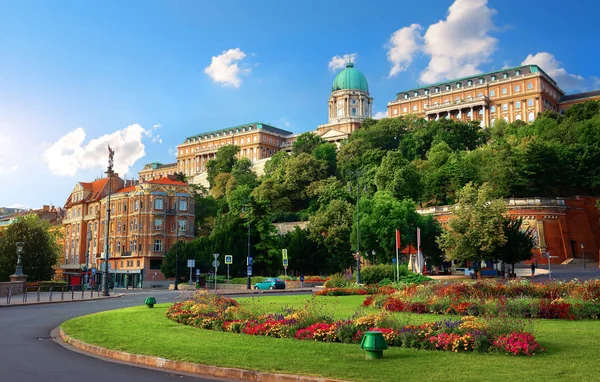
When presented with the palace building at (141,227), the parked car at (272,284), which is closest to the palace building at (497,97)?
the palace building at (141,227)

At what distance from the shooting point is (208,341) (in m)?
15.5

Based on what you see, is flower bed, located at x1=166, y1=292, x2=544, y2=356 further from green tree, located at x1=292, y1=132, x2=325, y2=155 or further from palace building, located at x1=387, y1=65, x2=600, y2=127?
palace building, located at x1=387, y1=65, x2=600, y2=127

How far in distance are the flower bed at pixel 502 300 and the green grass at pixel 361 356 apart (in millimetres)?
1206

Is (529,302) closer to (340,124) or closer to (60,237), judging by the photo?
(60,237)

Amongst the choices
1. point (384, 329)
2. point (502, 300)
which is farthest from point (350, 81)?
point (384, 329)

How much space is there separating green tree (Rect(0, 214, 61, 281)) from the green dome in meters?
117

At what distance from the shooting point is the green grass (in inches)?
419

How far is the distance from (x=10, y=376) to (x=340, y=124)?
155059mm

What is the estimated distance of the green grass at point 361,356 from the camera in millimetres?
10641

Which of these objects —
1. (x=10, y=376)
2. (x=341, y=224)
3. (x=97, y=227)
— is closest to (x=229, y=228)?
(x=341, y=224)

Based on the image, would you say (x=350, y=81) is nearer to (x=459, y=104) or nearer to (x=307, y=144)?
(x=459, y=104)

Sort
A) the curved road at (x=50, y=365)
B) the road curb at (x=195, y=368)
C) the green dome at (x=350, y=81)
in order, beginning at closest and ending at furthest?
1. the road curb at (x=195, y=368)
2. the curved road at (x=50, y=365)
3. the green dome at (x=350, y=81)

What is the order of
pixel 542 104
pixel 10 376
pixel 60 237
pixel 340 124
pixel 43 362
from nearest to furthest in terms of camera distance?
pixel 10 376
pixel 43 362
pixel 60 237
pixel 542 104
pixel 340 124

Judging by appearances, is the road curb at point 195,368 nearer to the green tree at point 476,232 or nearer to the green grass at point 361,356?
the green grass at point 361,356
